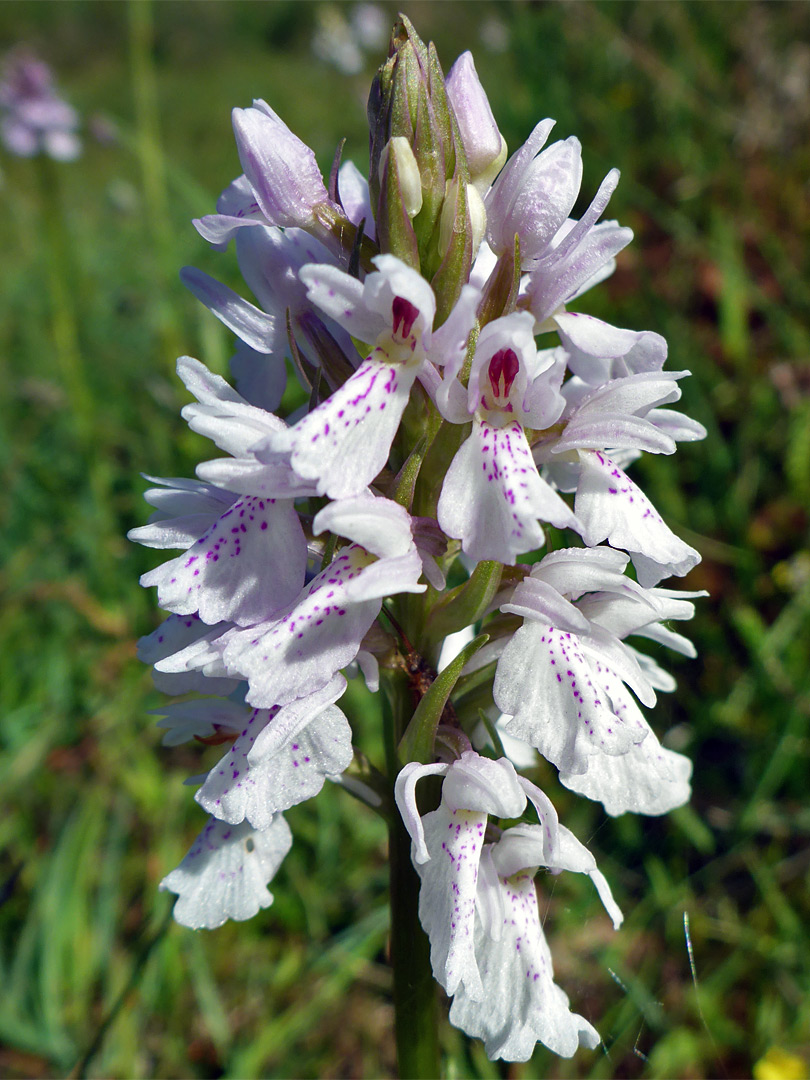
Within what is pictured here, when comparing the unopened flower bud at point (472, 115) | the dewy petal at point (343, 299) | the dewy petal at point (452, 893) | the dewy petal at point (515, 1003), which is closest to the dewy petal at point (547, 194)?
the unopened flower bud at point (472, 115)

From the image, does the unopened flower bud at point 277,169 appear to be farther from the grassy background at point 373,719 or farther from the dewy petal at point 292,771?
the grassy background at point 373,719

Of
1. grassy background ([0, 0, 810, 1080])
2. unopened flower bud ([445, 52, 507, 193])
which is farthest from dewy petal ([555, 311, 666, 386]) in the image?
grassy background ([0, 0, 810, 1080])

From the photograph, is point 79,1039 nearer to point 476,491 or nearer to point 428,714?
point 428,714

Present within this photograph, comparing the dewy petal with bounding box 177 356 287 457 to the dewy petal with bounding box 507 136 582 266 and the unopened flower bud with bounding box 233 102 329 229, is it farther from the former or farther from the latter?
the dewy petal with bounding box 507 136 582 266

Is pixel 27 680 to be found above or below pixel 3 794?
above

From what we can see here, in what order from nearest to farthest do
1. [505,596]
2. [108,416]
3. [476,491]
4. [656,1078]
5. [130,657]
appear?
[476,491], [505,596], [656,1078], [130,657], [108,416]

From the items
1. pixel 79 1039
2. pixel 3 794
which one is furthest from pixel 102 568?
pixel 79 1039

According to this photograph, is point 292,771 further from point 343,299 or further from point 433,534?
point 343,299
